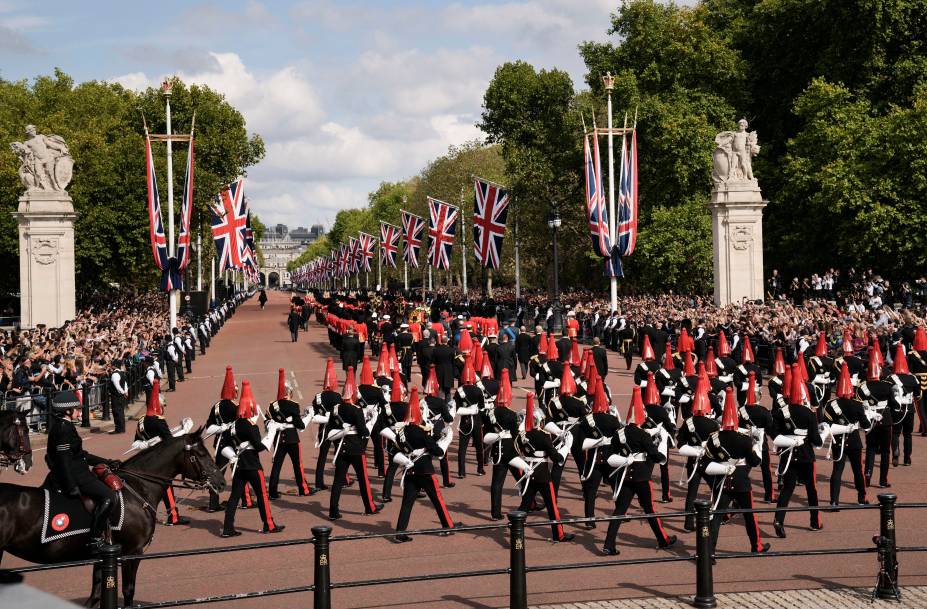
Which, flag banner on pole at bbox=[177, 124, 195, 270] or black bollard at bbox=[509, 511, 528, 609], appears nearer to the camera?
black bollard at bbox=[509, 511, 528, 609]

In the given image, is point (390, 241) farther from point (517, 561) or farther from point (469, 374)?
point (517, 561)

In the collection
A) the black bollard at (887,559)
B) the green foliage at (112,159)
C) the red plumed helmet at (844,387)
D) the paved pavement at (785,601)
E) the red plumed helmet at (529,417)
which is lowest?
the paved pavement at (785,601)

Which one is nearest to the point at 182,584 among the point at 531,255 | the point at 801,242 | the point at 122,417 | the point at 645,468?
the point at 645,468

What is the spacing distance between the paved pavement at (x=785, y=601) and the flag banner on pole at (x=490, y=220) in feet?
97.9

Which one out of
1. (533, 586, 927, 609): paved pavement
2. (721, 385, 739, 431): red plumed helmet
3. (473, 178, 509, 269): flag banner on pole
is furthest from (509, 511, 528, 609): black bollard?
(473, 178, 509, 269): flag banner on pole

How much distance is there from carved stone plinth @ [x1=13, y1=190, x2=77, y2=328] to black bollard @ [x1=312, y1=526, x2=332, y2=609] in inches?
1146

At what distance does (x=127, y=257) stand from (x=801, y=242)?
98.7ft

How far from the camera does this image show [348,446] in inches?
522

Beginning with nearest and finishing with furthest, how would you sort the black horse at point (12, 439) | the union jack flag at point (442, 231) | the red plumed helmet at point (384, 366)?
the black horse at point (12, 439)
the red plumed helmet at point (384, 366)
the union jack flag at point (442, 231)

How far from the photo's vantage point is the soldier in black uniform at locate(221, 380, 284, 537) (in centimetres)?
1232

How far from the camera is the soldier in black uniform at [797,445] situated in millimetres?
11867

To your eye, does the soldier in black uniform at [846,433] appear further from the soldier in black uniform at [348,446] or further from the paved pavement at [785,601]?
the soldier in black uniform at [348,446]

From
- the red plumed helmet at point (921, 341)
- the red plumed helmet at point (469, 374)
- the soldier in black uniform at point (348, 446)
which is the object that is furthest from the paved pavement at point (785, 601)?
the red plumed helmet at point (921, 341)

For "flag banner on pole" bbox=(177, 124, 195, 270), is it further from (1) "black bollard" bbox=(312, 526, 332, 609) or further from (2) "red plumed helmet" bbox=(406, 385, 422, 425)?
(1) "black bollard" bbox=(312, 526, 332, 609)
